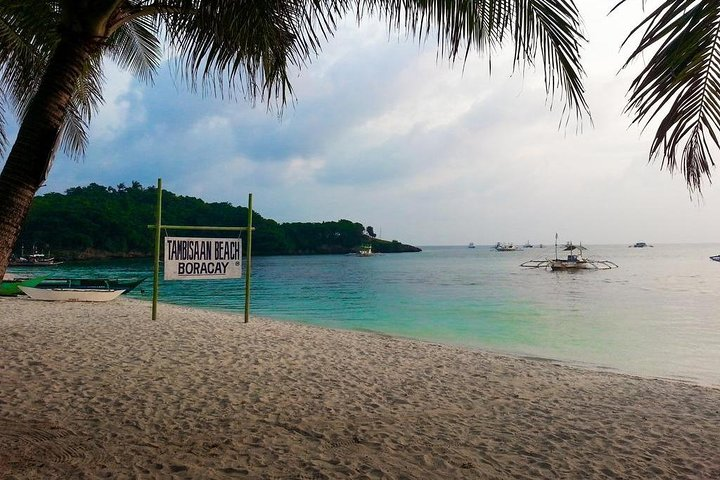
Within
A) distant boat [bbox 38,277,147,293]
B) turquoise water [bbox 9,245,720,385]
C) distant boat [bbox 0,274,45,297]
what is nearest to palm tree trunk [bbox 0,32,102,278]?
turquoise water [bbox 9,245,720,385]

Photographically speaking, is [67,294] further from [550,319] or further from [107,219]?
[107,219]

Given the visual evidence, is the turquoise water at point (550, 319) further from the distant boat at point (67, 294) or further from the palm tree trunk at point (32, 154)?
the palm tree trunk at point (32, 154)

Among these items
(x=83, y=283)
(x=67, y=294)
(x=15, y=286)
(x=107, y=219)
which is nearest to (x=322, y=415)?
(x=67, y=294)

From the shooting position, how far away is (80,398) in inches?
169

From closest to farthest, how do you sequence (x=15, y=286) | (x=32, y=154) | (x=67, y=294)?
1. (x=32, y=154)
2. (x=67, y=294)
3. (x=15, y=286)

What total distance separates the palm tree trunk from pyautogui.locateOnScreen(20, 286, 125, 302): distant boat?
572 inches

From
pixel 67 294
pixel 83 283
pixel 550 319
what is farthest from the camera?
pixel 550 319

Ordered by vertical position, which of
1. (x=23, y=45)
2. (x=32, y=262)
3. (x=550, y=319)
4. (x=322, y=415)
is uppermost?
(x=23, y=45)

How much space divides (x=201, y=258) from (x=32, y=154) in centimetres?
663

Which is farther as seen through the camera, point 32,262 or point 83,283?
point 32,262

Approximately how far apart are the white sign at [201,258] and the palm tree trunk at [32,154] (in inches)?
240

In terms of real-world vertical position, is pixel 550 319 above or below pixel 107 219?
below

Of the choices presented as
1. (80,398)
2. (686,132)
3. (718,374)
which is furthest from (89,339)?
(718,374)

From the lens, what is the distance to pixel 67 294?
1470 centimetres
